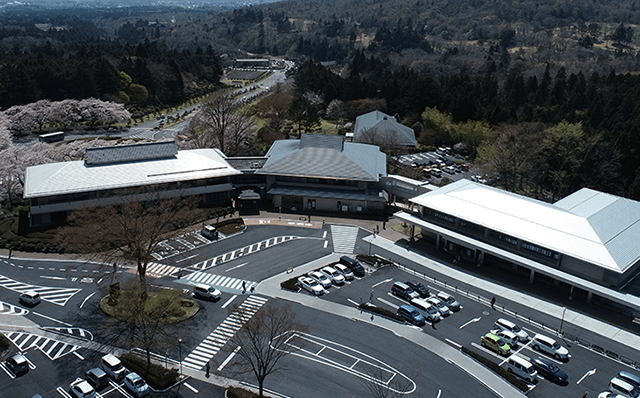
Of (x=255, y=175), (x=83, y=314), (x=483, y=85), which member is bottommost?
(x=83, y=314)

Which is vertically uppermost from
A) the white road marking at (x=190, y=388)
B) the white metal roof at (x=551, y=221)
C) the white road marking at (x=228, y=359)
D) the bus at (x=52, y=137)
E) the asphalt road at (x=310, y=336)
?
the white metal roof at (x=551, y=221)

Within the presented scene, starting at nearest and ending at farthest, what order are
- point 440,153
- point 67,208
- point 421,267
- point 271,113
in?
point 421,267, point 67,208, point 440,153, point 271,113

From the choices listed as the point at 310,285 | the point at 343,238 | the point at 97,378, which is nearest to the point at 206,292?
the point at 310,285

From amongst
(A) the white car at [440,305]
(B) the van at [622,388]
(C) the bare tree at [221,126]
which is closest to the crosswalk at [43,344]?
(A) the white car at [440,305]

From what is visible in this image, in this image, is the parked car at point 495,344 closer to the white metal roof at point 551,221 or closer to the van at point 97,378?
the white metal roof at point 551,221

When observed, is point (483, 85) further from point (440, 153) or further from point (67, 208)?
point (67, 208)

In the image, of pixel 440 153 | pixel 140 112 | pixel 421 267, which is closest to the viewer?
pixel 421 267

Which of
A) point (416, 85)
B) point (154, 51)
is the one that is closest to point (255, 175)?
point (416, 85)

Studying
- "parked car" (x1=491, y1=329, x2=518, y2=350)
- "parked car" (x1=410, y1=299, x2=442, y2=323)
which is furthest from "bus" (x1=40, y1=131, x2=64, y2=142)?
"parked car" (x1=491, y1=329, x2=518, y2=350)
